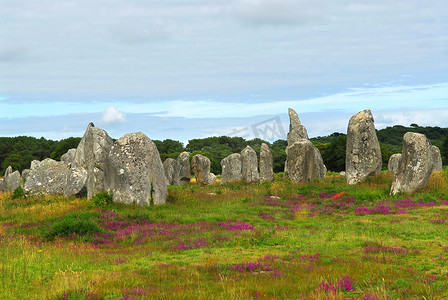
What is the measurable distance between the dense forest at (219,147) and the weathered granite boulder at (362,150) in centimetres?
3508

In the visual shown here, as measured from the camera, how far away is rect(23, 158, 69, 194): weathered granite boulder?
101 feet

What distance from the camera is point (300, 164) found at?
33.9m

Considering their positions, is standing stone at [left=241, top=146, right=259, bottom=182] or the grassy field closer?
the grassy field

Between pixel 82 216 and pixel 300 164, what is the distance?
20.4 meters

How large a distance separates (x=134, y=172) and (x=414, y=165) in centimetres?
1577

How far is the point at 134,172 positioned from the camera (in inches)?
851

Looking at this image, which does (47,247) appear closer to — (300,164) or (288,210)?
(288,210)

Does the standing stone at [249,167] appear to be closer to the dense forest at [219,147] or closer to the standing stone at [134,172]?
the standing stone at [134,172]

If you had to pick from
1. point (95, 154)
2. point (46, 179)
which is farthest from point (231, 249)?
point (46, 179)

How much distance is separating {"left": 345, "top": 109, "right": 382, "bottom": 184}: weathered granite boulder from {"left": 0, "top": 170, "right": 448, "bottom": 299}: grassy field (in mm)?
5658

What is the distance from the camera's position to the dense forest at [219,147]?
225 ft

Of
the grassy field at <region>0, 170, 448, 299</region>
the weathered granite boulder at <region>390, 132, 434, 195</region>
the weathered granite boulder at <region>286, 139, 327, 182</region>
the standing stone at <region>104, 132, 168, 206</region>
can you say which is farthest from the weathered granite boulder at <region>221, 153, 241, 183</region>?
the standing stone at <region>104, 132, 168, 206</region>

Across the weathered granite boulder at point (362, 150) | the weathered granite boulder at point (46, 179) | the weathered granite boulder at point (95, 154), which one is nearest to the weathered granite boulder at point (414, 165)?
the weathered granite boulder at point (362, 150)

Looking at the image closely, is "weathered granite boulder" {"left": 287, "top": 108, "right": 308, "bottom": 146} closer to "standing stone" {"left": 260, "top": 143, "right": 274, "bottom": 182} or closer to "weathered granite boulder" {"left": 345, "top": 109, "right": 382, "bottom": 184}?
"standing stone" {"left": 260, "top": 143, "right": 274, "bottom": 182}
